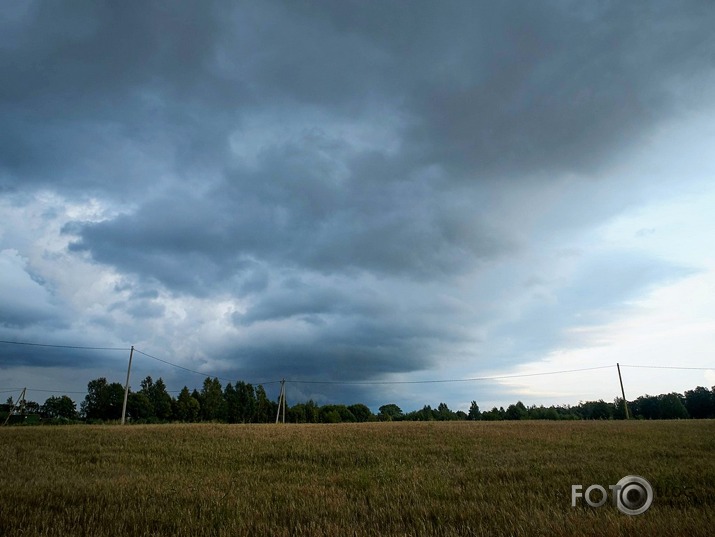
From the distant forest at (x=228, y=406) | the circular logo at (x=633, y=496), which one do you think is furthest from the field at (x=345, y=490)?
the distant forest at (x=228, y=406)

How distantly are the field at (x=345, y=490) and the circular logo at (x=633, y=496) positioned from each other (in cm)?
24

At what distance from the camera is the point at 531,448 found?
1964 centimetres

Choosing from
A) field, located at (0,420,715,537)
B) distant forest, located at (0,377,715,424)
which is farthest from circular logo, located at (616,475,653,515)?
distant forest, located at (0,377,715,424)

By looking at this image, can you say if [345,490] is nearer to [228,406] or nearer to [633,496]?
[633,496]

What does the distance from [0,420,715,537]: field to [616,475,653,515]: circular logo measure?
236mm

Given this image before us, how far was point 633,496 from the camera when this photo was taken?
379 inches

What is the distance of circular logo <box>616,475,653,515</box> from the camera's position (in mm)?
8284

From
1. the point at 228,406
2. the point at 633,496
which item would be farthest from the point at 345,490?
the point at 228,406

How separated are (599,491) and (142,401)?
149 m

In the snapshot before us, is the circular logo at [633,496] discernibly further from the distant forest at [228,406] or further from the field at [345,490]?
the distant forest at [228,406]

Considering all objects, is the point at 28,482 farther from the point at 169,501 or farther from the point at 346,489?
the point at 346,489

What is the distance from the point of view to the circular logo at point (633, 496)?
8.28 meters

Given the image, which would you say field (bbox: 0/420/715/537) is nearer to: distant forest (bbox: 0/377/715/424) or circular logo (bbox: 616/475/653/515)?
circular logo (bbox: 616/475/653/515)

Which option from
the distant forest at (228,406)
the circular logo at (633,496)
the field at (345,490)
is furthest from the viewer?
the distant forest at (228,406)
